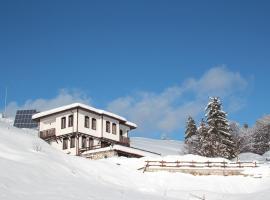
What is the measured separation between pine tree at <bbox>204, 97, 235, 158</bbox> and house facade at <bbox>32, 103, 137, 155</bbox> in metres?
11.1

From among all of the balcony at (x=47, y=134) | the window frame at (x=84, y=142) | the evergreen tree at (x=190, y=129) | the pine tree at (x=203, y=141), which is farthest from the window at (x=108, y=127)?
the evergreen tree at (x=190, y=129)

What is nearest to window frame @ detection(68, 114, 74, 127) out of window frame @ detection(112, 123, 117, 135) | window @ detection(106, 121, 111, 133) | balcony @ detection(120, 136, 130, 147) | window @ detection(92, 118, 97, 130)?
window @ detection(92, 118, 97, 130)

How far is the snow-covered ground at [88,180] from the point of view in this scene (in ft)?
78.6

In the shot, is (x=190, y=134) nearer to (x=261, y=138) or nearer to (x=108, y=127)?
(x=261, y=138)

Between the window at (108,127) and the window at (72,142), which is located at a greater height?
the window at (108,127)

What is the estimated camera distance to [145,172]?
41.6m

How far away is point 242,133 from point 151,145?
27.9 m

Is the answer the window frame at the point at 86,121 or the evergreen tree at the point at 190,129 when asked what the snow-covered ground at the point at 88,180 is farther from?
the evergreen tree at the point at 190,129

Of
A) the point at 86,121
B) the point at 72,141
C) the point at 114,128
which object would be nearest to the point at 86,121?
the point at 86,121

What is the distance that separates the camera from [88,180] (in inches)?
Answer: 1211

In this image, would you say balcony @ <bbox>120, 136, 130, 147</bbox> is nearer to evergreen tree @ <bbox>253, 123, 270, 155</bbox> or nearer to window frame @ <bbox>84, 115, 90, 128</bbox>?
window frame @ <bbox>84, 115, 90, 128</bbox>

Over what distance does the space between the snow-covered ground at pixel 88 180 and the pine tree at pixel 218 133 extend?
1635 centimetres

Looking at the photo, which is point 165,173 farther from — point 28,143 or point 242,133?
point 242,133

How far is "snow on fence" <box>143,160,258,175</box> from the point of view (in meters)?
42.6
